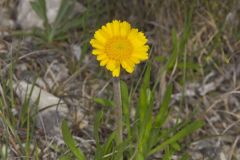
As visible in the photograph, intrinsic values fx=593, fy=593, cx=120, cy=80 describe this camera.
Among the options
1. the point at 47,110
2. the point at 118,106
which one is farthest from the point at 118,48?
the point at 47,110

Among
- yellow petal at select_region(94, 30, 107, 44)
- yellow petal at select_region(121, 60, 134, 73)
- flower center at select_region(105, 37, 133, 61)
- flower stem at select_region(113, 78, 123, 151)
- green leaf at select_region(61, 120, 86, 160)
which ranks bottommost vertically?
green leaf at select_region(61, 120, 86, 160)

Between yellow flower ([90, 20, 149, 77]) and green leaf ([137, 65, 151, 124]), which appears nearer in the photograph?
yellow flower ([90, 20, 149, 77])

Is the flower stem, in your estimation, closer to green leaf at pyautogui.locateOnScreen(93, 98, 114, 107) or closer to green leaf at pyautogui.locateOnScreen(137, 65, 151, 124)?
green leaf at pyautogui.locateOnScreen(137, 65, 151, 124)

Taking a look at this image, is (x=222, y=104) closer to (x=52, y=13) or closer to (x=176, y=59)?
(x=176, y=59)

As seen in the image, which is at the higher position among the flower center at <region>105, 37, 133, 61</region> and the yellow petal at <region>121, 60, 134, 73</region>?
the flower center at <region>105, 37, 133, 61</region>

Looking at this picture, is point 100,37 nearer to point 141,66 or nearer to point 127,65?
point 127,65

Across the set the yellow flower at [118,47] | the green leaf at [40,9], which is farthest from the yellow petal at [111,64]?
the green leaf at [40,9]

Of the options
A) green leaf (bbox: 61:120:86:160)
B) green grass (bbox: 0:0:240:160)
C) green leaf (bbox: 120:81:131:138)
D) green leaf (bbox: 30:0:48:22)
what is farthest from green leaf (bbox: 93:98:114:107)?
green leaf (bbox: 30:0:48:22)

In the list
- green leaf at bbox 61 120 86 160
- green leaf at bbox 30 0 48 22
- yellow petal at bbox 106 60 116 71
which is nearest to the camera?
yellow petal at bbox 106 60 116 71

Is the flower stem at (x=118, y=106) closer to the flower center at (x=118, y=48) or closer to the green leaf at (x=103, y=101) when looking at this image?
the flower center at (x=118, y=48)
